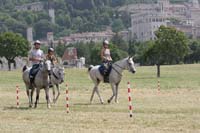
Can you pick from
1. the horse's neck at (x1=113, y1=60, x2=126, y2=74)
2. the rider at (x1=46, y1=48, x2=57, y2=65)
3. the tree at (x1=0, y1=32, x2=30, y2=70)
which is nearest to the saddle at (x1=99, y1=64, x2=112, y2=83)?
the horse's neck at (x1=113, y1=60, x2=126, y2=74)

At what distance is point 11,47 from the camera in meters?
131

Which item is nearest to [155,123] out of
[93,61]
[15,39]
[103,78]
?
[103,78]

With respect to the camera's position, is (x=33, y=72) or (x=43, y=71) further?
(x=33, y=72)

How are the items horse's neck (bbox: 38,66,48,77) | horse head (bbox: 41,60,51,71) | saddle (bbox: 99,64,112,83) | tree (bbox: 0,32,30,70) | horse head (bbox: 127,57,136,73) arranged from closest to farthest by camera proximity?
horse head (bbox: 41,60,51,71), horse's neck (bbox: 38,66,48,77), horse head (bbox: 127,57,136,73), saddle (bbox: 99,64,112,83), tree (bbox: 0,32,30,70)

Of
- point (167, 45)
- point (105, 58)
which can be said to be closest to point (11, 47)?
point (167, 45)

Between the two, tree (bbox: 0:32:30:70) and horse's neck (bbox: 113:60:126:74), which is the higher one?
horse's neck (bbox: 113:60:126:74)

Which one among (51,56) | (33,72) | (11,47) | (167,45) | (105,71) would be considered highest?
(51,56)

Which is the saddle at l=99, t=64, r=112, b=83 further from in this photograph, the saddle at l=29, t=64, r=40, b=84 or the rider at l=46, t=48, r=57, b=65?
the saddle at l=29, t=64, r=40, b=84

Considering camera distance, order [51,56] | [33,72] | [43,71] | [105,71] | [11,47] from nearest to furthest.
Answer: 1. [43,71]
2. [33,72]
3. [105,71]
4. [51,56]
5. [11,47]

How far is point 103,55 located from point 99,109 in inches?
187

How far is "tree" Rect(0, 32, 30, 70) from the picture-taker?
430ft

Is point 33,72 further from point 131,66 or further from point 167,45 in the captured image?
point 167,45

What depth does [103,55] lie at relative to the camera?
2831cm

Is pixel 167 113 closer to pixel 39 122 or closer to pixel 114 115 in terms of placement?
A: pixel 114 115
